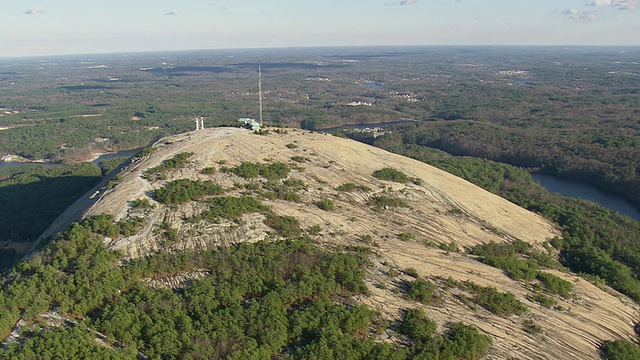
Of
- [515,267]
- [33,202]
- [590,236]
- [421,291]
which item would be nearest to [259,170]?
[421,291]

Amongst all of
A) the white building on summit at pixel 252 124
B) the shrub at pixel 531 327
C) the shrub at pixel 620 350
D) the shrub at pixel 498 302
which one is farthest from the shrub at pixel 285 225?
the white building on summit at pixel 252 124

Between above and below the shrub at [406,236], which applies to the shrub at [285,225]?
above

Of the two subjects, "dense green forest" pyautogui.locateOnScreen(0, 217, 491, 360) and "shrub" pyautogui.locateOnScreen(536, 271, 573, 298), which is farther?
"shrub" pyautogui.locateOnScreen(536, 271, 573, 298)

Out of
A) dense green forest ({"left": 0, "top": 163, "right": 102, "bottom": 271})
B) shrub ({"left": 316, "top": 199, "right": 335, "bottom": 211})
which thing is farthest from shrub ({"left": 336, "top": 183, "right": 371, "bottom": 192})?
dense green forest ({"left": 0, "top": 163, "right": 102, "bottom": 271})

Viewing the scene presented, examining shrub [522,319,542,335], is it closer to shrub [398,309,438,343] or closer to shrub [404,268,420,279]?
shrub [398,309,438,343]

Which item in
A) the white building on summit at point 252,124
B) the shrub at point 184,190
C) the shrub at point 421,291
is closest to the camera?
the shrub at point 421,291

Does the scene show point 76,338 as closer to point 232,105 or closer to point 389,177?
point 389,177

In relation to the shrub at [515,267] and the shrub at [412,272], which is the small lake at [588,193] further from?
the shrub at [412,272]
